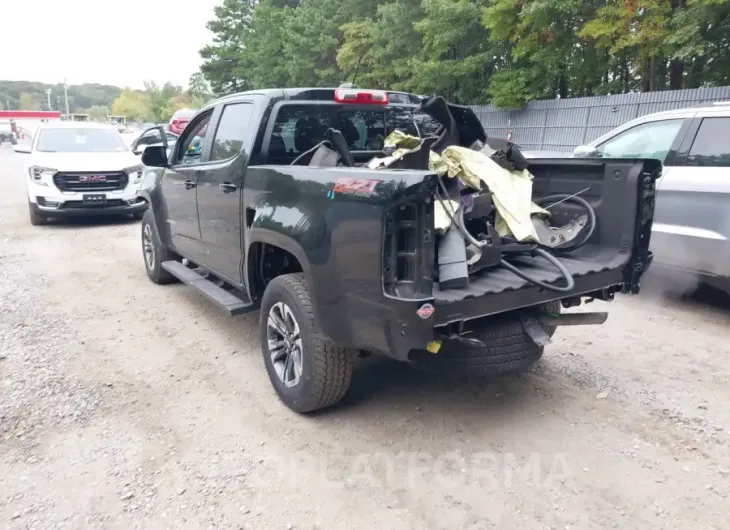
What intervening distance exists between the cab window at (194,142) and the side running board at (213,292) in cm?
101

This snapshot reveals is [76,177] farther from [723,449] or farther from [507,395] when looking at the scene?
[723,449]

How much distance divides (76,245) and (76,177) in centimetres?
168

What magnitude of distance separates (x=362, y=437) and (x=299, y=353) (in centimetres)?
63

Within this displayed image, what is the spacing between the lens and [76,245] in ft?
28.7

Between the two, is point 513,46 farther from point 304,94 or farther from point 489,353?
point 489,353

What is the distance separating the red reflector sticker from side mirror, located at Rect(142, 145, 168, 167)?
12.2ft

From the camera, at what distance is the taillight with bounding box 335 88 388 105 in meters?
3.97

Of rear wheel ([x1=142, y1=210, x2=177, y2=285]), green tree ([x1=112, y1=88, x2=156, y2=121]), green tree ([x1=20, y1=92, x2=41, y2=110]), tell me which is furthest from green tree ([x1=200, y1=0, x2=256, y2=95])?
green tree ([x1=20, y1=92, x2=41, y2=110])

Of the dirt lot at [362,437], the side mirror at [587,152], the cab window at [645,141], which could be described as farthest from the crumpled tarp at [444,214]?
the cab window at [645,141]

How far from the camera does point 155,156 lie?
5469 millimetres

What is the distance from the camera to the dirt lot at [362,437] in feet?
Answer: 8.87

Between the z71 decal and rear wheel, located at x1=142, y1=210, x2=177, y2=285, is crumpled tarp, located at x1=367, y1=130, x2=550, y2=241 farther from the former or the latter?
rear wheel, located at x1=142, y1=210, x2=177, y2=285

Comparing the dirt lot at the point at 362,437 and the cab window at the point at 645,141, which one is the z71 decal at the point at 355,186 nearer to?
the dirt lot at the point at 362,437

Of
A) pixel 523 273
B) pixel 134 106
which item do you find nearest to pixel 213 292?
pixel 523 273
